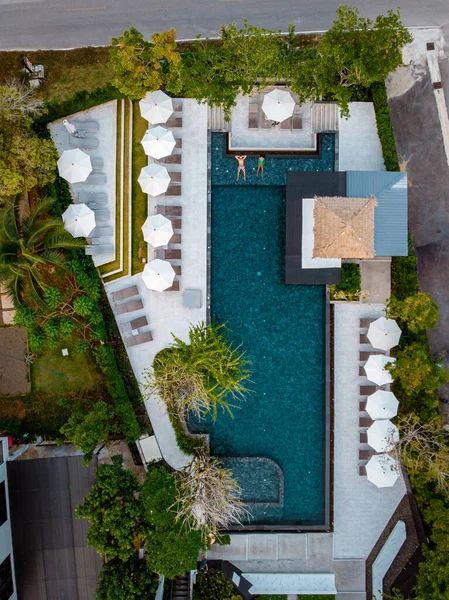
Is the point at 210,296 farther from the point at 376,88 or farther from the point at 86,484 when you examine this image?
the point at 376,88

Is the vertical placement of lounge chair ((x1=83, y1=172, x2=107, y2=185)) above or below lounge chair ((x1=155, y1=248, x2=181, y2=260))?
above

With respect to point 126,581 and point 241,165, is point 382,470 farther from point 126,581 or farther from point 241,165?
point 241,165

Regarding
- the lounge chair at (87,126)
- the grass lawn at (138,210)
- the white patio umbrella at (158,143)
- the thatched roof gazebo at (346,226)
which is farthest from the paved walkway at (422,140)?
the lounge chair at (87,126)

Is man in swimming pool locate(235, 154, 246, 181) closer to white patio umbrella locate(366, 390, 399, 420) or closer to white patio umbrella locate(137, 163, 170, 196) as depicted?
white patio umbrella locate(137, 163, 170, 196)

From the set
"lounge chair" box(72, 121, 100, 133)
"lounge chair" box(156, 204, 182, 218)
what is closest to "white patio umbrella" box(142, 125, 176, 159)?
"lounge chair" box(156, 204, 182, 218)

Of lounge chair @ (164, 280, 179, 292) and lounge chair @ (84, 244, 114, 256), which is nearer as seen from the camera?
lounge chair @ (84, 244, 114, 256)

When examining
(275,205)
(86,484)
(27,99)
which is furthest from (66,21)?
(86,484)

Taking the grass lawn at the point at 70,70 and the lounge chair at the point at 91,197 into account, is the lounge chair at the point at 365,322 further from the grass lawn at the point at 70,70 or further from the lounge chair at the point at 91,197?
the grass lawn at the point at 70,70

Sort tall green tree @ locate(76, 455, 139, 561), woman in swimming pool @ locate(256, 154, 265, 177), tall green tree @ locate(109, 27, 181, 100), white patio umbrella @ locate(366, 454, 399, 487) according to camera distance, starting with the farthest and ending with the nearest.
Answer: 1. woman in swimming pool @ locate(256, 154, 265, 177)
2. white patio umbrella @ locate(366, 454, 399, 487)
3. tall green tree @ locate(109, 27, 181, 100)
4. tall green tree @ locate(76, 455, 139, 561)
